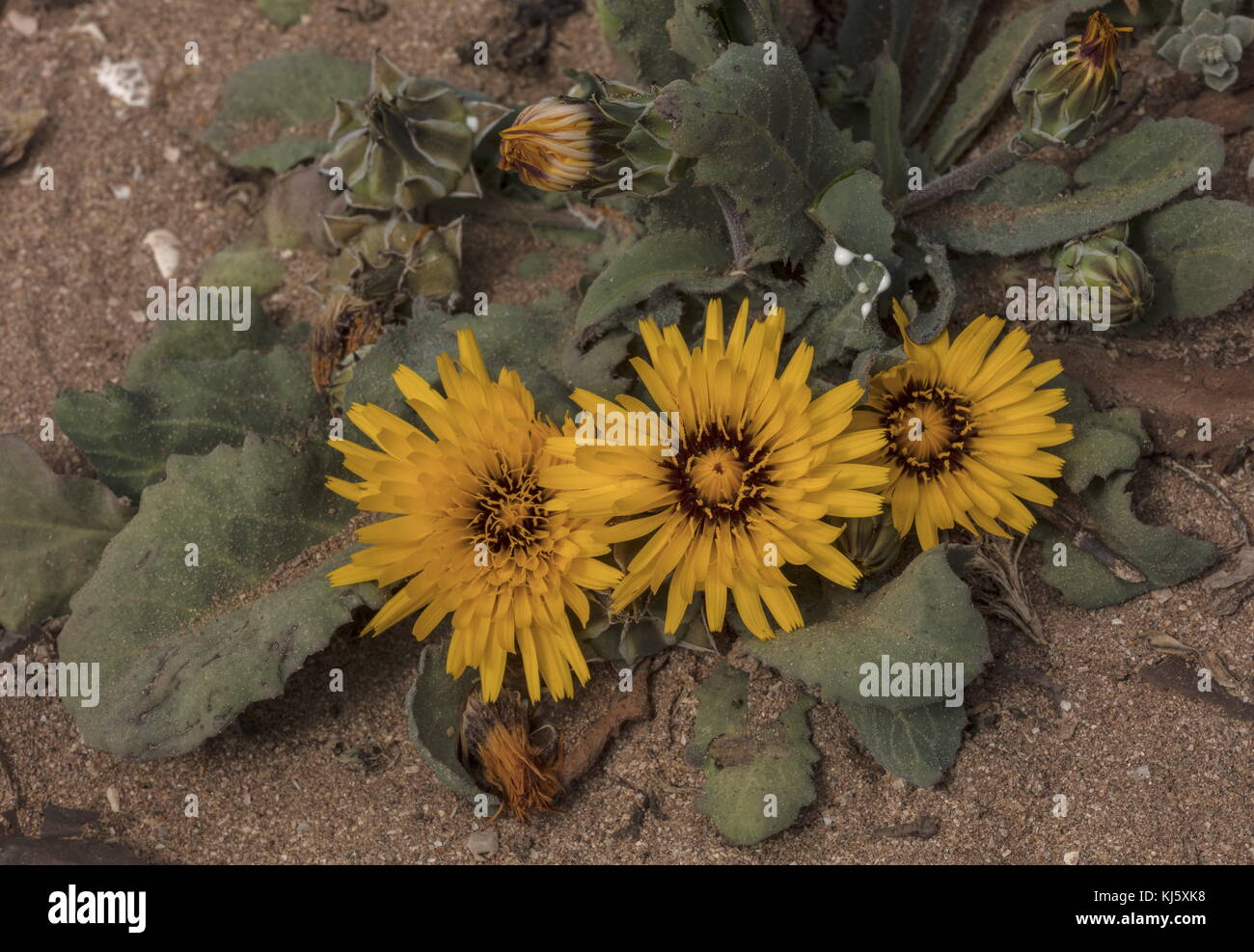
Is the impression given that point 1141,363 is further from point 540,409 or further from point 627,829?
point 627,829

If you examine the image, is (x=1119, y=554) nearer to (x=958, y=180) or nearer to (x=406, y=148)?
(x=958, y=180)

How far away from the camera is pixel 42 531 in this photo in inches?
138

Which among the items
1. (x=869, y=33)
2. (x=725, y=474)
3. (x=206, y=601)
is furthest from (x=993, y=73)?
(x=206, y=601)

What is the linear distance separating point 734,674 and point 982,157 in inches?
67.3

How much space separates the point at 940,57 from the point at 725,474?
186 cm

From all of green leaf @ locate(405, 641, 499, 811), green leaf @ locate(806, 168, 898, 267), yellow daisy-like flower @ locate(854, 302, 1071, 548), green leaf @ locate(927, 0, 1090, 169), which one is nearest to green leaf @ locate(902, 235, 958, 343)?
yellow daisy-like flower @ locate(854, 302, 1071, 548)

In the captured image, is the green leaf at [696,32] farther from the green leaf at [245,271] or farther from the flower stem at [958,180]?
the green leaf at [245,271]

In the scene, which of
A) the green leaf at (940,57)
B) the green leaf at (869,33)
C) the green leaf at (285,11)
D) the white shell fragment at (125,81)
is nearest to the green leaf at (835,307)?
the green leaf at (940,57)

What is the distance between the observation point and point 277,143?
4.21 metres

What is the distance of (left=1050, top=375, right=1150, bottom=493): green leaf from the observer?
324cm

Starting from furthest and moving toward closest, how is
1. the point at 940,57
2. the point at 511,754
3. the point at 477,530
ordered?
the point at 940,57 → the point at 511,754 → the point at 477,530

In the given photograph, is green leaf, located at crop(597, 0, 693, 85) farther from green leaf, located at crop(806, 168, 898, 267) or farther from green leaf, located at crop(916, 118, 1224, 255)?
green leaf, located at crop(916, 118, 1224, 255)
